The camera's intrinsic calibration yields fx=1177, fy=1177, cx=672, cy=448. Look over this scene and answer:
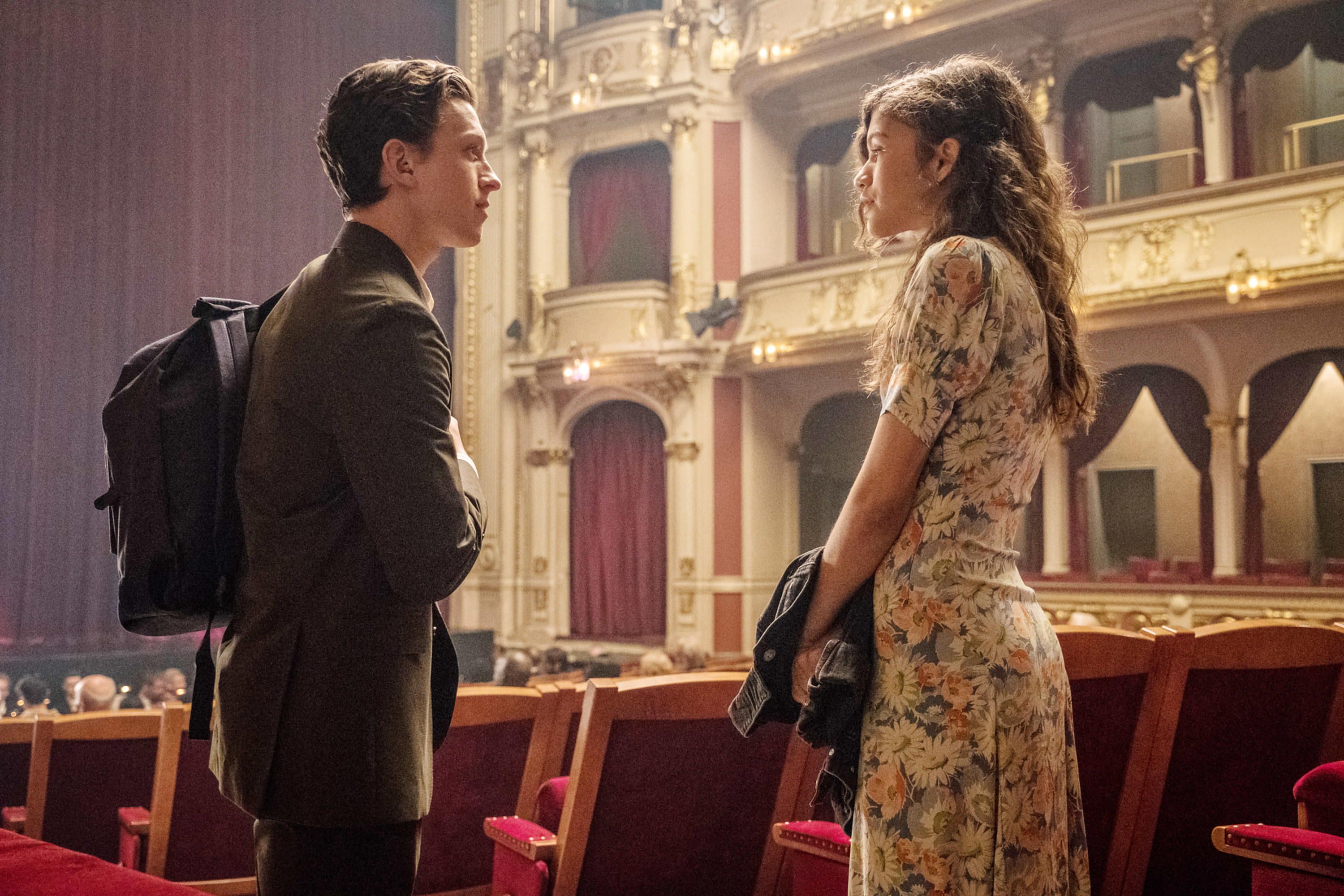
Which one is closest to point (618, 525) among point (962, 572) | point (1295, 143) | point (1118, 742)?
point (1295, 143)

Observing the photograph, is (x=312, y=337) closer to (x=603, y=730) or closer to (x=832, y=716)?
(x=832, y=716)

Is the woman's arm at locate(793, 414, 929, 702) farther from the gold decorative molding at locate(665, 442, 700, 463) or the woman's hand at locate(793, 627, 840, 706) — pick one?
the gold decorative molding at locate(665, 442, 700, 463)

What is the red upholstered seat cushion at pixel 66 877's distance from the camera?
145 centimetres

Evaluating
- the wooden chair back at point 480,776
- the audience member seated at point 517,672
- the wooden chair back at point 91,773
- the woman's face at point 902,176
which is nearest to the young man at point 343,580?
the woman's face at point 902,176

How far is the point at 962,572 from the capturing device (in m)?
1.31

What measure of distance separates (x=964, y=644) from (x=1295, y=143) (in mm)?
10964

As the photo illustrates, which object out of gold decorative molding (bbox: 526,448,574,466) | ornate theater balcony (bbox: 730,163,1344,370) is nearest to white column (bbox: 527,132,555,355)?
gold decorative molding (bbox: 526,448,574,466)

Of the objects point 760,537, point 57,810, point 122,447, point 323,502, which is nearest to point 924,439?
point 323,502

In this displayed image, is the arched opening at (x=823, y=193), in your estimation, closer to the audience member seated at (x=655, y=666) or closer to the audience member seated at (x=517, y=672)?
the audience member seated at (x=655, y=666)

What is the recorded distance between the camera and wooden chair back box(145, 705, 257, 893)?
252cm

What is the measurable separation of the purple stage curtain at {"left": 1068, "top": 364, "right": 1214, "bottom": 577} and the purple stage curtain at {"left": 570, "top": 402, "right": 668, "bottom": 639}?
4.23m

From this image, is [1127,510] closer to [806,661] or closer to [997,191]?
[997,191]

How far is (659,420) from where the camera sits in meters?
13.0

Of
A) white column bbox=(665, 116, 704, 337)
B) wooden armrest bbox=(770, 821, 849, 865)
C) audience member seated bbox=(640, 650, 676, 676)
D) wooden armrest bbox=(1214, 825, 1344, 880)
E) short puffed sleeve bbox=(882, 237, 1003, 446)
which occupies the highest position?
white column bbox=(665, 116, 704, 337)
